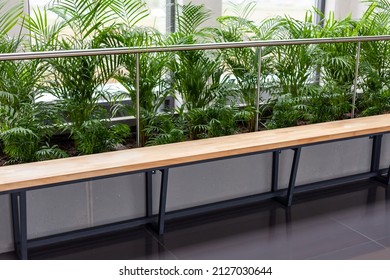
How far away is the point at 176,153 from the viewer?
146 inches

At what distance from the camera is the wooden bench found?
3330 millimetres

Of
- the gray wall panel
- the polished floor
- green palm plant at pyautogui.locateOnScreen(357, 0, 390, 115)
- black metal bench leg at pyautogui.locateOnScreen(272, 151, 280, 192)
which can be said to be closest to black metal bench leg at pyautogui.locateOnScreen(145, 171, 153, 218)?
the polished floor

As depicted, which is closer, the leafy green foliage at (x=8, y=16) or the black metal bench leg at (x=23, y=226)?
the black metal bench leg at (x=23, y=226)

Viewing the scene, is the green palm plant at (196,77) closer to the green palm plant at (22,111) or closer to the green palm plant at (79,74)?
the green palm plant at (79,74)

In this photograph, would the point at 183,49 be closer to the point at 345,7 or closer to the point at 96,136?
the point at 96,136

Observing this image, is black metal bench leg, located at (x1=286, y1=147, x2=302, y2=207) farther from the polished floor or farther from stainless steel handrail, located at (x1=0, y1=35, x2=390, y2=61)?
stainless steel handrail, located at (x1=0, y1=35, x2=390, y2=61)

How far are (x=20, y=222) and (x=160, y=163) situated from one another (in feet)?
2.81

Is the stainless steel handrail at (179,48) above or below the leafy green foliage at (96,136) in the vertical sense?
above

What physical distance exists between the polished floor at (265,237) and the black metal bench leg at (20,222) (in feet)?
0.27

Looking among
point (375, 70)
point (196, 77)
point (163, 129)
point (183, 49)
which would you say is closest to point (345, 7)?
point (375, 70)

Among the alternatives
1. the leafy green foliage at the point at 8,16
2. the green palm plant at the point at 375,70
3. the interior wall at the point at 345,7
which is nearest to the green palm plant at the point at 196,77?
the leafy green foliage at the point at 8,16

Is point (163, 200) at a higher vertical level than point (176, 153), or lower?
lower

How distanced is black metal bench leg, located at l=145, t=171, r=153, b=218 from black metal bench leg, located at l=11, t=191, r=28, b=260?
32.2 inches

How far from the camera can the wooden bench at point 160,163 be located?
10.9 ft
